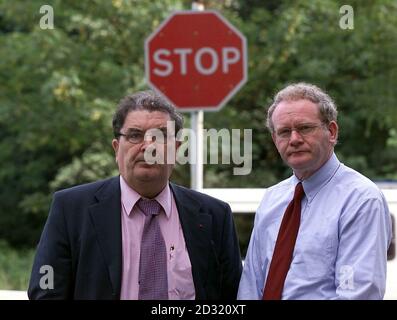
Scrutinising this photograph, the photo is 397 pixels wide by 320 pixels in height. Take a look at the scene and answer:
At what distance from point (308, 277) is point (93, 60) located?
8.92 meters

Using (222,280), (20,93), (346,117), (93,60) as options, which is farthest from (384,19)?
(222,280)

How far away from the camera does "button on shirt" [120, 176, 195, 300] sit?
3426 millimetres

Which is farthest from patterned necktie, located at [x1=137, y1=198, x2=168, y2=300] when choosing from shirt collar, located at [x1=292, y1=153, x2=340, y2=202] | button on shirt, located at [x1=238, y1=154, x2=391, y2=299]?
shirt collar, located at [x1=292, y1=153, x2=340, y2=202]

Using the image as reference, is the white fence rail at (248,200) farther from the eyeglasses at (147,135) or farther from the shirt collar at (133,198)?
the eyeglasses at (147,135)

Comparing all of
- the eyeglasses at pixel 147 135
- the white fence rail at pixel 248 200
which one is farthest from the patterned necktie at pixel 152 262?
the white fence rail at pixel 248 200

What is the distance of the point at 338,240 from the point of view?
324 cm

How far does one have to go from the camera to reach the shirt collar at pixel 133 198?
3.54m

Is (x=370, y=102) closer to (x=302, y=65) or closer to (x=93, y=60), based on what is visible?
(x=302, y=65)

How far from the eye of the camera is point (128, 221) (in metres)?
3.54

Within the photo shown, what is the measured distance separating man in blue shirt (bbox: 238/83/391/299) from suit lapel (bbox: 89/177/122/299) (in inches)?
18.6

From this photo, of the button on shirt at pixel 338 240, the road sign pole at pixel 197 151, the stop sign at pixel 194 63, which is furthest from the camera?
the road sign pole at pixel 197 151

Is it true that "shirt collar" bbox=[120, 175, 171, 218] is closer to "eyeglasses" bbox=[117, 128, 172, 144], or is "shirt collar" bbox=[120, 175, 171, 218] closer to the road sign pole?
"eyeglasses" bbox=[117, 128, 172, 144]
